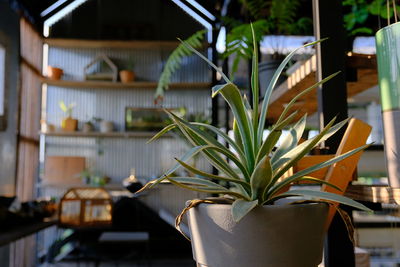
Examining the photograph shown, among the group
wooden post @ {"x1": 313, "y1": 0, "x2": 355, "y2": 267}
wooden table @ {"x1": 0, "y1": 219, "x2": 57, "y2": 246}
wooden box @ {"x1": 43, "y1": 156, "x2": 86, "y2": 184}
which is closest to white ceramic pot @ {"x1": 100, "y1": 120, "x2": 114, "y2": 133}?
wooden box @ {"x1": 43, "y1": 156, "x2": 86, "y2": 184}

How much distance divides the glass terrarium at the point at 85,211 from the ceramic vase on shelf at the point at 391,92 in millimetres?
3905

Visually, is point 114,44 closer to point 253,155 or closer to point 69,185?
point 69,185

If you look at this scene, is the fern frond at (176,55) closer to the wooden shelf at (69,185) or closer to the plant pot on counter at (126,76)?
the wooden shelf at (69,185)

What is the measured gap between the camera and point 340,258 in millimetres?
870

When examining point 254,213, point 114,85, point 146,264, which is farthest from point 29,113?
point 254,213

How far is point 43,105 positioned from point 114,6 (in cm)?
178

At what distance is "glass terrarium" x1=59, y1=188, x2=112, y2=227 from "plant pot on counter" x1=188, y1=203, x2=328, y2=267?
3.84m

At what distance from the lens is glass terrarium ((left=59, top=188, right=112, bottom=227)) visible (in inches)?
169

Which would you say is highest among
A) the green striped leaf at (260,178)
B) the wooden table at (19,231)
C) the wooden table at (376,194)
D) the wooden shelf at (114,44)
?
the wooden shelf at (114,44)

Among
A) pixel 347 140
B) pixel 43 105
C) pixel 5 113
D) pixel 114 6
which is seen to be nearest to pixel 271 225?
pixel 347 140

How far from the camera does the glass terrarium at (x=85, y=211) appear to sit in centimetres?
428

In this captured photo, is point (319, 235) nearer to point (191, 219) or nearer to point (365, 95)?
point (191, 219)

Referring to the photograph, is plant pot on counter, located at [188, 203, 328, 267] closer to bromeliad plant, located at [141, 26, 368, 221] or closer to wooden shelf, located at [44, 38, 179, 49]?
bromeliad plant, located at [141, 26, 368, 221]

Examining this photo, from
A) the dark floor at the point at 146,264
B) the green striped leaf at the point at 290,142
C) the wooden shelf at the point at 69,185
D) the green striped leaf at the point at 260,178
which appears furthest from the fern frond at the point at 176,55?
the dark floor at the point at 146,264
